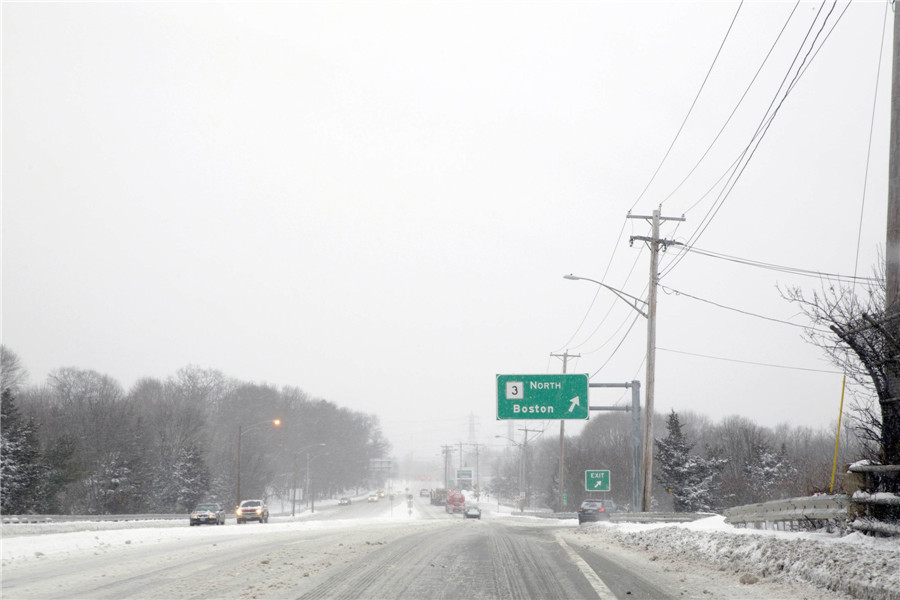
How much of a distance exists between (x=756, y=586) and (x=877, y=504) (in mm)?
1881

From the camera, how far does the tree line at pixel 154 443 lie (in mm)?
55406

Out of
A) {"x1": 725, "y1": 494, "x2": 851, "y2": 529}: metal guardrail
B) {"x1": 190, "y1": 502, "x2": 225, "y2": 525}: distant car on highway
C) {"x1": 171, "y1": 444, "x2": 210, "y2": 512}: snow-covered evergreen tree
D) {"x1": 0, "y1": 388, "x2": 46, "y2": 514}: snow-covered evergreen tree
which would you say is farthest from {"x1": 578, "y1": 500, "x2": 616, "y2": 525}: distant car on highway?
{"x1": 171, "y1": 444, "x2": 210, "y2": 512}: snow-covered evergreen tree

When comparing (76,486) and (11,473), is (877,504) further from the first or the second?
(76,486)

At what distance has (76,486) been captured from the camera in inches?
2625

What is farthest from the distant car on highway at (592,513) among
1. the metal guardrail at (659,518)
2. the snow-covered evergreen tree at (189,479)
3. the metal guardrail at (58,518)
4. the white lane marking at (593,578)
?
the snow-covered evergreen tree at (189,479)

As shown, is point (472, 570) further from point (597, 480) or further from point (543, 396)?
point (597, 480)

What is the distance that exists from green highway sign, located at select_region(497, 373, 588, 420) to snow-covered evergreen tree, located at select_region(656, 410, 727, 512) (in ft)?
95.1

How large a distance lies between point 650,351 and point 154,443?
69437 millimetres

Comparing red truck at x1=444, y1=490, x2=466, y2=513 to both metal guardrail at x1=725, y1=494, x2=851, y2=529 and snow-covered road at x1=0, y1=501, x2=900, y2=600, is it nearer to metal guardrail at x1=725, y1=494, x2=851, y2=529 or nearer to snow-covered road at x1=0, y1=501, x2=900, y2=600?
snow-covered road at x1=0, y1=501, x2=900, y2=600

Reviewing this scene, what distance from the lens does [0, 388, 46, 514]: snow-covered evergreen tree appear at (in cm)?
5070

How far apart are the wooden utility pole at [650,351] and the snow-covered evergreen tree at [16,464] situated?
4215 centimetres

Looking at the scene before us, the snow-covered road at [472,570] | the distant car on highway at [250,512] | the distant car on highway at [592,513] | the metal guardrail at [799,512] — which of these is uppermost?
the metal guardrail at [799,512]

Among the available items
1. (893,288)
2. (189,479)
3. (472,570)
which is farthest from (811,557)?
(189,479)

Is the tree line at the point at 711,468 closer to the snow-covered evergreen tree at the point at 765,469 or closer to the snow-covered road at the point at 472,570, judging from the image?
the snow-covered evergreen tree at the point at 765,469
